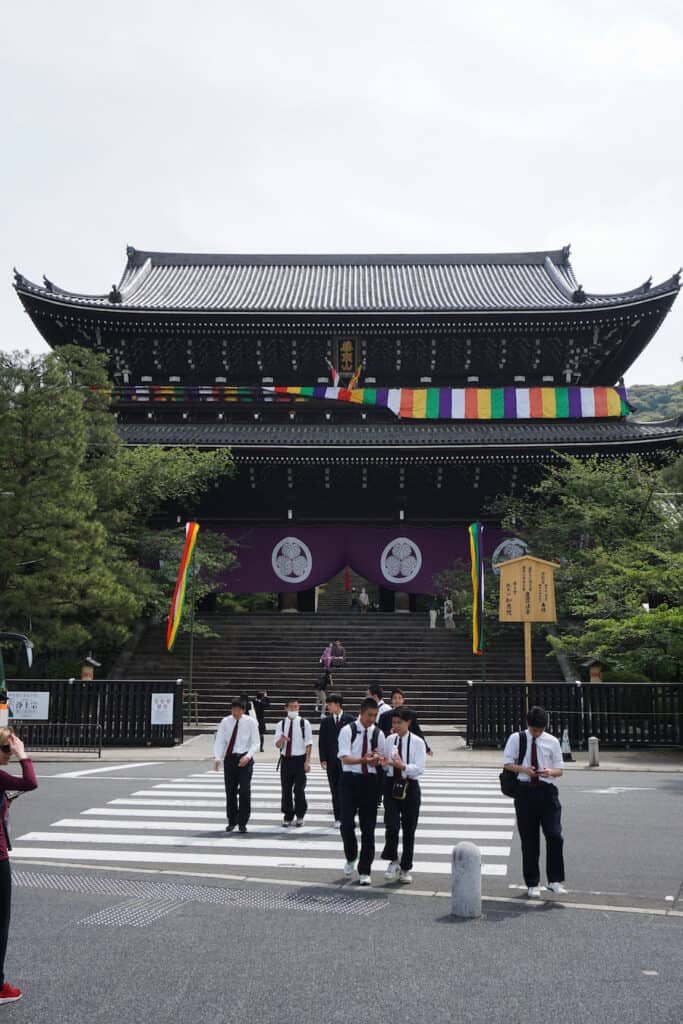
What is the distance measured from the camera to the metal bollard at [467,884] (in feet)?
22.5

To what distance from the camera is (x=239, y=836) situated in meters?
10.2

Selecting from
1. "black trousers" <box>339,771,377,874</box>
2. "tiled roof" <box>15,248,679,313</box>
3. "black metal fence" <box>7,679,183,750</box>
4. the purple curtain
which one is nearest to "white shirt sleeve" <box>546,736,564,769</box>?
"black trousers" <box>339,771,377,874</box>

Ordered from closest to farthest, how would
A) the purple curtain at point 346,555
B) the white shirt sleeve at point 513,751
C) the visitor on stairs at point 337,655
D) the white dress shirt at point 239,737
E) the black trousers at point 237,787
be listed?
the white shirt sleeve at point 513,751 → the black trousers at point 237,787 → the white dress shirt at point 239,737 → the visitor on stairs at point 337,655 → the purple curtain at point 346,555

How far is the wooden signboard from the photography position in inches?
825

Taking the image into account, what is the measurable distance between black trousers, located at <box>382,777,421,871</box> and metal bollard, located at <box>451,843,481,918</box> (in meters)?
1.10

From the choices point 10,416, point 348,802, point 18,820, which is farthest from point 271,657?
point 348,802

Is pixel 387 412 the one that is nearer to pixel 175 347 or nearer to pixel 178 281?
pixel 175 347

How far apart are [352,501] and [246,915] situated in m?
24.2

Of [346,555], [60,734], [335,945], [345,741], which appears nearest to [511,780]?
[345,741]

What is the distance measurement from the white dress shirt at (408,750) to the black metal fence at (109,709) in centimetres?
1323

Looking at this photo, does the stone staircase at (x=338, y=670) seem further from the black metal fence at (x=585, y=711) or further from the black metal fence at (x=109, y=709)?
the black metal fence at (x=109, y=709)

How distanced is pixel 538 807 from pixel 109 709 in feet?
49.2

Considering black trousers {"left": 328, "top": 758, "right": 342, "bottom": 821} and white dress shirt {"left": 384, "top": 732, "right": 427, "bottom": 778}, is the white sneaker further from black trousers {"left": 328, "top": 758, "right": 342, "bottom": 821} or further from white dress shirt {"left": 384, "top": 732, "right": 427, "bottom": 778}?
black trousers {"left": 328, "top": 758, "right": 342, "bottom": 821}

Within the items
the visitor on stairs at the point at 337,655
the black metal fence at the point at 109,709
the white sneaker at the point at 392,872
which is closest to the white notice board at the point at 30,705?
the black metal fence at the point at 109,709
